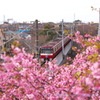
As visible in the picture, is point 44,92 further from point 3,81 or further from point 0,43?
point 0,43

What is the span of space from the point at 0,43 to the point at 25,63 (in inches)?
781

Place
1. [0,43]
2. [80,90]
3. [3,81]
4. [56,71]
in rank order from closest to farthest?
[80,90]
[3,81]
[56,71]
[0,43]

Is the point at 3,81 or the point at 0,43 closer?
the point at 3,81

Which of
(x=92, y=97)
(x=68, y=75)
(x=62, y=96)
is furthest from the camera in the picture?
(x=68, y=75)

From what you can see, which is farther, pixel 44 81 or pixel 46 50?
pixel 46 50

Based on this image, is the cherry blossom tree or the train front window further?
the train front window

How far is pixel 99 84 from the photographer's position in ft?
6.12

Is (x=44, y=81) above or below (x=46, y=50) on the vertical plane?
above

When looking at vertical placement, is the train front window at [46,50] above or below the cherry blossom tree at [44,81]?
below

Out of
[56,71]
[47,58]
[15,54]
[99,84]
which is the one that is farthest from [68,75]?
[47,58]

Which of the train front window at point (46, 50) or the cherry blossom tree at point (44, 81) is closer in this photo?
the cherry blossom tree at point (44, 81)

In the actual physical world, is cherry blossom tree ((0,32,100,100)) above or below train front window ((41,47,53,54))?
above

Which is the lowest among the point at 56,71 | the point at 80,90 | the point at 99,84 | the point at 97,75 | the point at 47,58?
the point at 47,58

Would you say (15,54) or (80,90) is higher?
(15,54)
